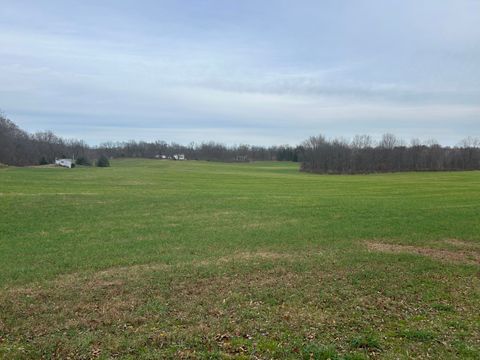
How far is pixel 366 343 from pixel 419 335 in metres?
1.01

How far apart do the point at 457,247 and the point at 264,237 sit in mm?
7219

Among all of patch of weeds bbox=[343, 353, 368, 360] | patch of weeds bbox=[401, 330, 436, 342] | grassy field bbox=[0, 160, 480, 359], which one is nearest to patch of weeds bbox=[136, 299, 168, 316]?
grassy field bbox=[0, 160, 480, 359]

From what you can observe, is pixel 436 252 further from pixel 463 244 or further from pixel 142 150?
pixel 142 150

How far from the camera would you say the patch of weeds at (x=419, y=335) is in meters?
6.10

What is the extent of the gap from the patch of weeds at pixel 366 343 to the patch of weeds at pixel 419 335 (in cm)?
59

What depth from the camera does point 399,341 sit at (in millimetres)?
6023

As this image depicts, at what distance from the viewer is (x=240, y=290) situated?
28.7ft

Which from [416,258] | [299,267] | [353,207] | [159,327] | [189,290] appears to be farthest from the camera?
[353,207]

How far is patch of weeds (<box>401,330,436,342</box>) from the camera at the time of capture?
20.0 feet

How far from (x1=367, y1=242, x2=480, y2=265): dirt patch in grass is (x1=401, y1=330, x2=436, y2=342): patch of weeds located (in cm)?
646

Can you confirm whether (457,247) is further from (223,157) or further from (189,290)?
(223,157)

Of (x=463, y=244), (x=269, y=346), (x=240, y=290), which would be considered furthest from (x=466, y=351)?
(x=463, y=244)

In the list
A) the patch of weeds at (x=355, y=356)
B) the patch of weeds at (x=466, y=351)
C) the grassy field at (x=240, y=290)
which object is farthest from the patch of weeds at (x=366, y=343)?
the patch of weeds at (x=466, y=351)

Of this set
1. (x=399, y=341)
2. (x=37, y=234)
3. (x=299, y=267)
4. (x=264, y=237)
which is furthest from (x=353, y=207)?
(x=399, y=341)
